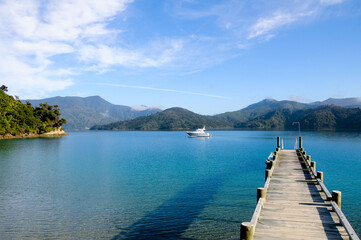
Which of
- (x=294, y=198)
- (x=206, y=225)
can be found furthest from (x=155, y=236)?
(x=294, y=198)

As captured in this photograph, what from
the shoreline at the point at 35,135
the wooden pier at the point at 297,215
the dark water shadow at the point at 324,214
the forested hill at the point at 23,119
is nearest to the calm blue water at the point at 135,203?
the wooden pier at the point at 297,215

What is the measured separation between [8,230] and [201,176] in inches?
890

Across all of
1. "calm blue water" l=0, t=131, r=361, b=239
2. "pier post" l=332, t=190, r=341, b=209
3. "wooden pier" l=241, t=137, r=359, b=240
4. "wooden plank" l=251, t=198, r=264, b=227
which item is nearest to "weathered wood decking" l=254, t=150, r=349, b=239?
"wooden pier" l=241, t=137, r=359, b=240

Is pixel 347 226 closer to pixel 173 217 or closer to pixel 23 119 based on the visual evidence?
pixel 173 217

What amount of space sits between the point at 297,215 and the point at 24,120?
139 m

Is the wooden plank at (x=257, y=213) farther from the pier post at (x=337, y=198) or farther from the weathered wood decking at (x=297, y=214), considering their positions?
the pier post at (x=337, y=198)

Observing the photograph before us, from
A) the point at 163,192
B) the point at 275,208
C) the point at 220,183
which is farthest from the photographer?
the point at 220,183

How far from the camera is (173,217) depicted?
18.2 metres

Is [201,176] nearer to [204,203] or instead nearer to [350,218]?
[204,203]

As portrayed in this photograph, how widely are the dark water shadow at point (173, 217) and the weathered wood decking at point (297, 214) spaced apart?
6.04 m

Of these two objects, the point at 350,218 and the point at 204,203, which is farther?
the point at 204,203

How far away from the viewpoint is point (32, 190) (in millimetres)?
26188

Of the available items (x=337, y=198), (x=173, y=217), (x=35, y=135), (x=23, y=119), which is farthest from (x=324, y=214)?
(x=35, y=135)

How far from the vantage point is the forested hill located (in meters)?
108
